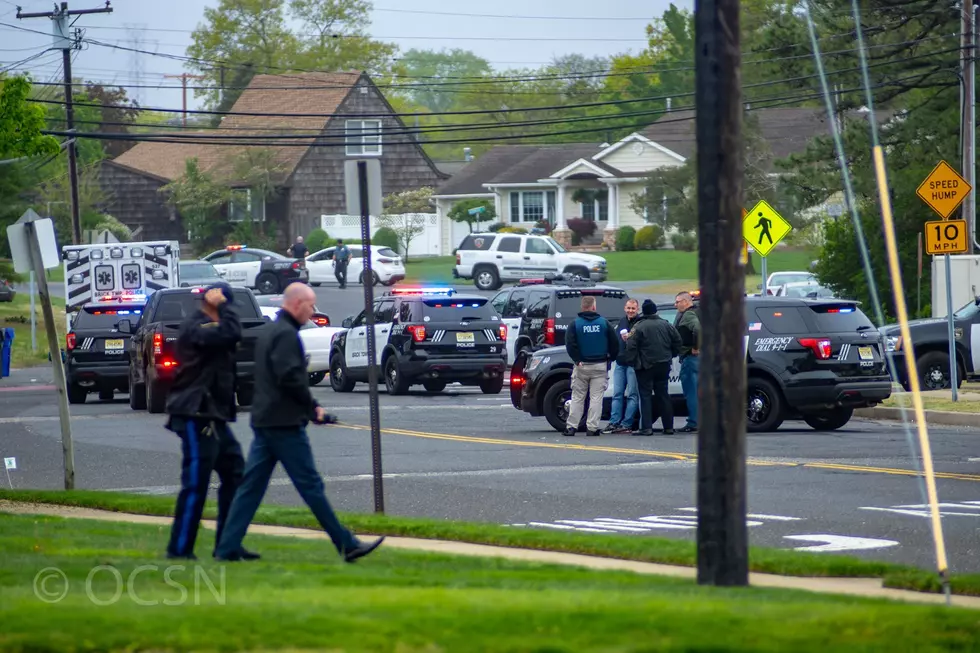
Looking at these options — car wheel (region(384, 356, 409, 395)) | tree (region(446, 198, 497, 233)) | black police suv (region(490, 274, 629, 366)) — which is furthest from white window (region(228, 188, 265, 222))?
car wheel (region(384, 356, 409, 395))

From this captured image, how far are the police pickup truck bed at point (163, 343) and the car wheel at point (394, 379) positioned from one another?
115 inches

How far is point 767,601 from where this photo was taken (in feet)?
24.9

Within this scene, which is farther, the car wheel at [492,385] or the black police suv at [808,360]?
the car wheel at [492,385]

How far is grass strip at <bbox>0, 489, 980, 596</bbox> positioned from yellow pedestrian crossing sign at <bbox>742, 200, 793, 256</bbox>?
47.7 feet

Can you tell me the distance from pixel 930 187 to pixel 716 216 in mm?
14756

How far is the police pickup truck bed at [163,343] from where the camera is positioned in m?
22.6

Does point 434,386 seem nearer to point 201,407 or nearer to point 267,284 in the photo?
point 201,407

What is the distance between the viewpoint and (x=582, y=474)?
15.5 m

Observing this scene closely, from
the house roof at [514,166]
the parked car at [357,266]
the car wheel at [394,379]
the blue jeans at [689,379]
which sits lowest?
the car wheel at [394,379]

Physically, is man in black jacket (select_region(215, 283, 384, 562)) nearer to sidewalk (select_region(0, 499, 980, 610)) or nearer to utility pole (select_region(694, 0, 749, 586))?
sidewalk (select_region(0, 499, 980, 610))

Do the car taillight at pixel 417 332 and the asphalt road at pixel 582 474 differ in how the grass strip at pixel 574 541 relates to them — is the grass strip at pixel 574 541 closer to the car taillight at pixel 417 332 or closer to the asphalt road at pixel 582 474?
the asphalt road at pixel 582 474

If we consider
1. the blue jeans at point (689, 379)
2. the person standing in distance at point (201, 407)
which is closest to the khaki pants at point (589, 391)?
the blue jeans at point (689, 379)

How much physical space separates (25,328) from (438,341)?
25.4 metres

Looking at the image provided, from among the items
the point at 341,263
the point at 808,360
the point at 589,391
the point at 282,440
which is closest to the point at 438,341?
the point at 589,391
